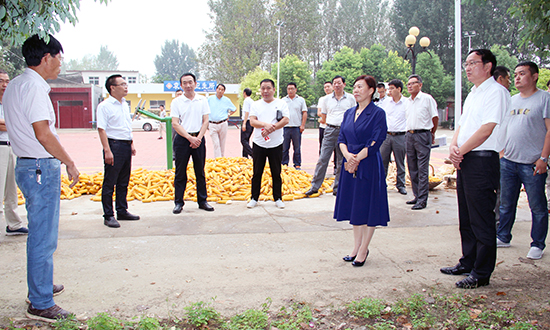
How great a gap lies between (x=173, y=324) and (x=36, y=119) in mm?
1730

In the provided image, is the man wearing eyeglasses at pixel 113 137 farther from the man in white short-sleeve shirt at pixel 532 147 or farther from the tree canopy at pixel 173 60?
the tree canopy at pixel 173 60

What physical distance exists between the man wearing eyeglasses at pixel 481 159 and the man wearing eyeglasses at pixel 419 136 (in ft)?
9.76

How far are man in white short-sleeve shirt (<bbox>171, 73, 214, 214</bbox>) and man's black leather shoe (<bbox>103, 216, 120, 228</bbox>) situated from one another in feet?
3.06

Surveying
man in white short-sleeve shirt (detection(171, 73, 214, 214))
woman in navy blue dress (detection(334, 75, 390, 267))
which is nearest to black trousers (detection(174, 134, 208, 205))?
man in white short-sleeve shirt (detection(171, 73, 214, 214))

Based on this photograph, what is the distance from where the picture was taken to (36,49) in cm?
300

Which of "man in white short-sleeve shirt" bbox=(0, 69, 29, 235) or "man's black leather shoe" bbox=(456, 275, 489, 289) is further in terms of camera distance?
"man in white short-sleeve shirt" bbox=(0, 69, 29, 235)

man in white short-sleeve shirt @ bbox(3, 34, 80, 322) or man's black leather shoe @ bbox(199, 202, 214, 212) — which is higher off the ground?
man in white short-sleeve shirt @ bbox(3, 34, 80, 322)

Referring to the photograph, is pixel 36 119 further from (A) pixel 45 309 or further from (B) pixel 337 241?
(B) pixel 337 241

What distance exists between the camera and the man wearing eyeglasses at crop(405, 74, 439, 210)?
6.60 meters

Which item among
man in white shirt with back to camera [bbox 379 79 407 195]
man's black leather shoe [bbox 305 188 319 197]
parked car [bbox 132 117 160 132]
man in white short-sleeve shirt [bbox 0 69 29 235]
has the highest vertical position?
parked car [bbox 132 117 160 132]

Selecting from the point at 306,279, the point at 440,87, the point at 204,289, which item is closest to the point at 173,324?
the point at 204,289

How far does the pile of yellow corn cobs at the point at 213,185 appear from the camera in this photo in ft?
23.5

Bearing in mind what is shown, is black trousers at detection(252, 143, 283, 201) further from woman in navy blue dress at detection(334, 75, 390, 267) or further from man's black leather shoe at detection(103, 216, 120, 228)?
woman in navy blue dress at detection(334, 75, 390, 267)

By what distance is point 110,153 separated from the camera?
5363mm
